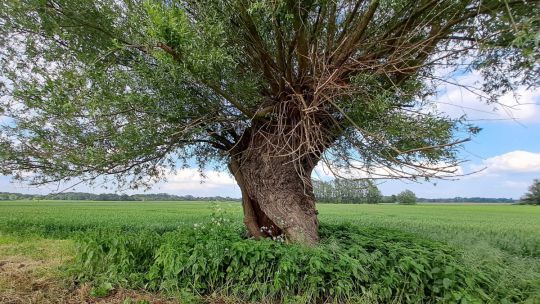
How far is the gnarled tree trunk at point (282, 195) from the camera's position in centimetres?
512

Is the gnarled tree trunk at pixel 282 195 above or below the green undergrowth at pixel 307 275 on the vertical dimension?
above

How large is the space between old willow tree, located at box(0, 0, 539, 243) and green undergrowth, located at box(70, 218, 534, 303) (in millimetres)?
1066

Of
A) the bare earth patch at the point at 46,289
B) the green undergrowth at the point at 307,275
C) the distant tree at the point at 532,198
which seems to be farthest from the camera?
the distant tree at the point at 532,198

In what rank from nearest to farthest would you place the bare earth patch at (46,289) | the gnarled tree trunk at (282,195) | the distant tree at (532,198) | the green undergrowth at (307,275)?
the green undergrowth at (307,275)
the bare earth patch at (46,289)
the gnarled tree trunk at (282,195)
the distant tree at (532,198)

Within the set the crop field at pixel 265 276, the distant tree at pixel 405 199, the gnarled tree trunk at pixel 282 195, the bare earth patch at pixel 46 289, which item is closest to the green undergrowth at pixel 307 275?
the crop field at pixel 265 276

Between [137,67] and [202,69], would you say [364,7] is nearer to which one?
[202,69]

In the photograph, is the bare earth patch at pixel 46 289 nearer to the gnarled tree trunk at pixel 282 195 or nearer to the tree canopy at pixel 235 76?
the tree canopy at pixel 235 76

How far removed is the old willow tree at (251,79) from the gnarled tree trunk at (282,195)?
2 cm

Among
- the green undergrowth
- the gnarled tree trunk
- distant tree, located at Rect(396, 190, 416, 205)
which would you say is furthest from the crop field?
distant tree, located at Rect(396, 190, 416, 205)

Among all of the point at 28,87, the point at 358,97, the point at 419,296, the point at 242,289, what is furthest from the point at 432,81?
the point at 28,87

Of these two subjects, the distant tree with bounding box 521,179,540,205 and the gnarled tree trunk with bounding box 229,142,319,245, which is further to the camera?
the distant tree with bounding box 521,179,540,205

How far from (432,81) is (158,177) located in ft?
17.1

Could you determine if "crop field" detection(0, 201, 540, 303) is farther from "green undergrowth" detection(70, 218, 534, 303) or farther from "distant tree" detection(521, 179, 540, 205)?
"distant tree" detection(521, 179, 540, 205)

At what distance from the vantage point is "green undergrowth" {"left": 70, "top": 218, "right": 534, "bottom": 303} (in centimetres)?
360
